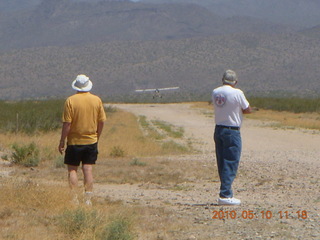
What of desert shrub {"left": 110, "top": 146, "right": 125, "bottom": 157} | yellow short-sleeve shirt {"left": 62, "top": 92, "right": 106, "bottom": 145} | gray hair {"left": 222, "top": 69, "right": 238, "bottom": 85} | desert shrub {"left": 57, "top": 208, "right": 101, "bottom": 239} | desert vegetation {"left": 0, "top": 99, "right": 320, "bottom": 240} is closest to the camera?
desert shrub {"left": 57, "top": 208, "right": 101, "bottom": 239}

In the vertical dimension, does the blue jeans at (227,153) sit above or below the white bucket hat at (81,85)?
below

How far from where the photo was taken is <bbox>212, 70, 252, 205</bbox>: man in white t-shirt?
9922mm

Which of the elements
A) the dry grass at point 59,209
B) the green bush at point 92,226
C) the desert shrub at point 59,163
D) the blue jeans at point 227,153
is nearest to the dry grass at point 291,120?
the desert shrub at point 59,163

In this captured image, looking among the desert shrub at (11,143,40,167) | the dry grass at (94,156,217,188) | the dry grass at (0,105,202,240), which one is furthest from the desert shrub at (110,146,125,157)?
the dry grass at (0,105,202,240)

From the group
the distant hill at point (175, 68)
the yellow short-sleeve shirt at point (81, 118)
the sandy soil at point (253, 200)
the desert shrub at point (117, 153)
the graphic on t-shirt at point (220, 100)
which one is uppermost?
the graphic on t-shirt at point (220, 100)

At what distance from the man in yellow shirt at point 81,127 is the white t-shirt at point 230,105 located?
1.55 m

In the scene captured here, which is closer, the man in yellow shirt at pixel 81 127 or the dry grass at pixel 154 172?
the man in yellow shirt at pixel 81 127

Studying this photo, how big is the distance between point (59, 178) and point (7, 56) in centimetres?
12300

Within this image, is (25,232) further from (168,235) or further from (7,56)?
(7,56)

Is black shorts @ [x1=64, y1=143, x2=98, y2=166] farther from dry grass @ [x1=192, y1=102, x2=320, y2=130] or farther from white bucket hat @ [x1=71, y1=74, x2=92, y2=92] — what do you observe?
dry grass @ [x1=192, y1=102, x2=320, y2=130]

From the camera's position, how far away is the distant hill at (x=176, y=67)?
118625 millimetres

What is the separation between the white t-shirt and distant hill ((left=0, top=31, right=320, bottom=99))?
101231 millimetres

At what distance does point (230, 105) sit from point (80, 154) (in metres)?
2.09

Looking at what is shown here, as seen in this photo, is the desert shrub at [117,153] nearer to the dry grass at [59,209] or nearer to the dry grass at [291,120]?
the dry grass at [59,209]
